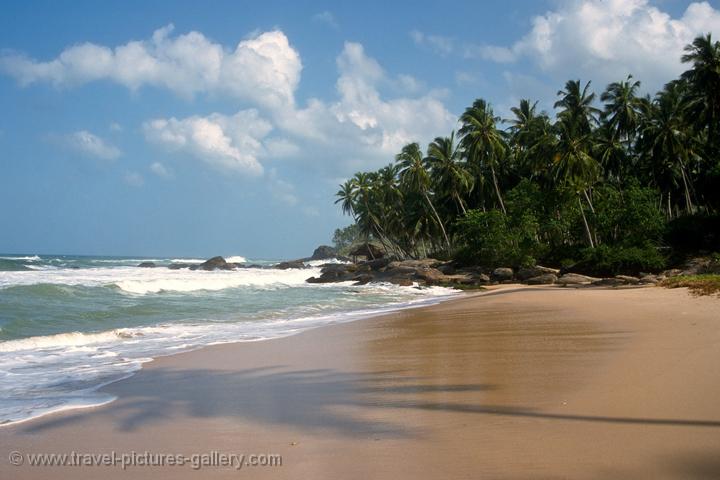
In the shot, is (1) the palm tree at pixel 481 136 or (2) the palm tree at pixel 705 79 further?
(1) the palm tree at pixel 481 136

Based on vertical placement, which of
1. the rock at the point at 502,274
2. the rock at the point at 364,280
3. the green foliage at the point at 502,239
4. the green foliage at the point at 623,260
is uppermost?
the green foliage at the point at 502,239

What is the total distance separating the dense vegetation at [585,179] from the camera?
31516 millimetres

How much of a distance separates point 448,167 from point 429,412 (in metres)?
40.3

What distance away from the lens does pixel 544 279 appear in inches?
1142

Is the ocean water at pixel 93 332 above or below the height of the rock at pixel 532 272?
below

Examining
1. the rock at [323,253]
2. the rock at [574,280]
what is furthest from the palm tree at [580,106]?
the rock at [323,253]

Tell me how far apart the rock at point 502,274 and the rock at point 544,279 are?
2523 millimetres

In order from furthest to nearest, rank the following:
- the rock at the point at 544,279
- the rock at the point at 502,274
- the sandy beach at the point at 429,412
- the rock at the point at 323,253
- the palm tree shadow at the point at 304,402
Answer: the rock at the point at 323,253, the rock at the point at 502,274, the rock at the point at 544,279, the palm tree shadow at the point at 304,402, the sandy beach at the point at 429,412

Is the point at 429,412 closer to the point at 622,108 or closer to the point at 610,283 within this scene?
the point at 610,283

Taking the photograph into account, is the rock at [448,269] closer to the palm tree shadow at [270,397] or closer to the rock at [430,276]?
the rock at [430,276]

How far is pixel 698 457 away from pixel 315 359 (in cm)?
531

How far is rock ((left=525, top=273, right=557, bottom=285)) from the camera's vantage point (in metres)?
28.7

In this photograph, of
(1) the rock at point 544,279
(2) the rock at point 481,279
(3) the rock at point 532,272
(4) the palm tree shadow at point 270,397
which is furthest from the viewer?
(2) the rock at point 481,279

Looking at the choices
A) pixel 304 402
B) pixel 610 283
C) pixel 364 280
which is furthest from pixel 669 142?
pixel 304 402
